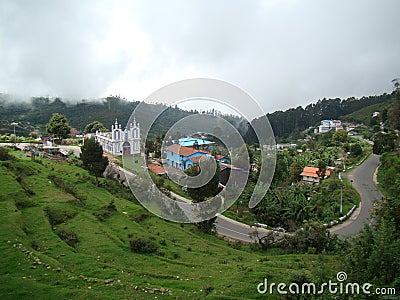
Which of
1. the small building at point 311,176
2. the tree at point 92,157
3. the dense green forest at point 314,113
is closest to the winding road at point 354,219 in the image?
the small building at point 311,176

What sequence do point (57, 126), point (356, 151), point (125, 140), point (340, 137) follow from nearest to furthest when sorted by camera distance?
point (125, 140) < point (57, 126) < point (356, 151) < point (340, 137)

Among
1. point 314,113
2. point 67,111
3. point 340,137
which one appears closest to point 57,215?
point 340,137

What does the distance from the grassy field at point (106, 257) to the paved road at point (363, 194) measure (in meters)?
6.46

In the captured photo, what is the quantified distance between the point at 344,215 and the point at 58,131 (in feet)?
108

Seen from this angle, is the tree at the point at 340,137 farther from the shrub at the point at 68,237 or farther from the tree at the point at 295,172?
the shrub at the point at 68,237

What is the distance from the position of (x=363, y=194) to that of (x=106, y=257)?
2296 centimetres

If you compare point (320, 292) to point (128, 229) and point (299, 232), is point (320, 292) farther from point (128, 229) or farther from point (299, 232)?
point (128, 229)

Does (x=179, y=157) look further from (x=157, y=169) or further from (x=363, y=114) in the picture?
(x=363, y=114)

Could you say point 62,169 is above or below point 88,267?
above

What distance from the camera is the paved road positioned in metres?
18.9

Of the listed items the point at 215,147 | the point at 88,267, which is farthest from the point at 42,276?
the point at 215,147

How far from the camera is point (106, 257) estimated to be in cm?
982

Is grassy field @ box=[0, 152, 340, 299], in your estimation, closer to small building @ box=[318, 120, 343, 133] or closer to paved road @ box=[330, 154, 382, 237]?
paved road @ box=[330, 154, 382, 237]

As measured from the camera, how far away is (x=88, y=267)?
8539 mm
